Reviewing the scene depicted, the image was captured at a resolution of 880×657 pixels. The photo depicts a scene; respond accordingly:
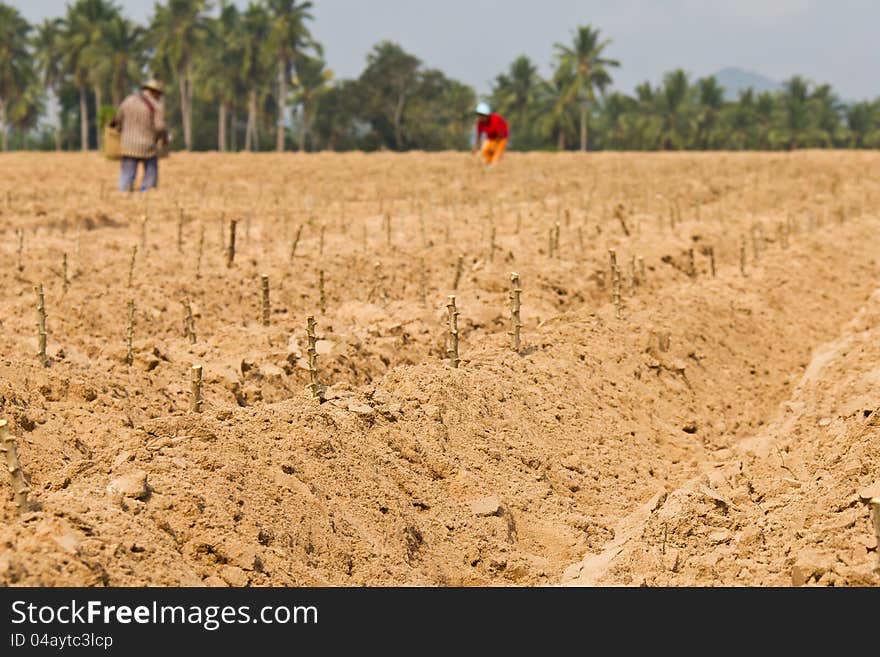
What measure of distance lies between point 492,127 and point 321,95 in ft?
133

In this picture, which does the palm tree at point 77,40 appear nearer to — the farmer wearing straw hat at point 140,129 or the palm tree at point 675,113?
the palm tree at point 675,113

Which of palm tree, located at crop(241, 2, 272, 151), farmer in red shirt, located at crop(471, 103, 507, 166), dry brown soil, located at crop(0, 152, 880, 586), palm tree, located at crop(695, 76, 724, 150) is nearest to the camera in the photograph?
dry brown soil, located at crop(0, 152, 880, 586)

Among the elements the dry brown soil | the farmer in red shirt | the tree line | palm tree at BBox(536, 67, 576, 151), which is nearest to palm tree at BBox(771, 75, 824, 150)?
the tree line

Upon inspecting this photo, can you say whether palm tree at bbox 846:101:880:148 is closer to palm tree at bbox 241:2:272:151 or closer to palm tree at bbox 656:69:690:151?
palm tree at bbox 656:69:690:151

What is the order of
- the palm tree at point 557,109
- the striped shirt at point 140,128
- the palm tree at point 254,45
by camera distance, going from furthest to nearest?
the palm tree at point 557,109
the palm tree at point 254,45
the striped shirt at point 140,128

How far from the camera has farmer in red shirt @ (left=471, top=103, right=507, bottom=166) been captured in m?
18.1

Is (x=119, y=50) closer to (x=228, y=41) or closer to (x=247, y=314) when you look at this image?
(x=228, y=41)

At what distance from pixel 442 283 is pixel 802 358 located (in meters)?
3.10

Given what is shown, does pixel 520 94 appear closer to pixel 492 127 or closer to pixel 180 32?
pixel 180 32

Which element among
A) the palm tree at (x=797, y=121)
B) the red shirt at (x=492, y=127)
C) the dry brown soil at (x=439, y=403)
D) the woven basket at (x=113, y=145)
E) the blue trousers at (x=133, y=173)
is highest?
the palm tree at (x=797, y=121)

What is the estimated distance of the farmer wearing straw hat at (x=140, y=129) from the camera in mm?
14078

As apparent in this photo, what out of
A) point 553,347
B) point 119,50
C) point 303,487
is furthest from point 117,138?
point 119,50

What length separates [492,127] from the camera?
18422 mm

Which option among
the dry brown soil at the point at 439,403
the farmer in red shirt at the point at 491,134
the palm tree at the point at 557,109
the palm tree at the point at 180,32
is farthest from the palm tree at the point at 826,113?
the dry brown soil at the point at 439,403
